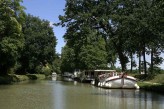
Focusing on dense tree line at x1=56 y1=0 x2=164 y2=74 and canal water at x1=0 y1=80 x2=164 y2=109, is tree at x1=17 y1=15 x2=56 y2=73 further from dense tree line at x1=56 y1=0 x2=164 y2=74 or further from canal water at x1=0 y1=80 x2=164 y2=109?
canal water at x1=0 y1=80 x2=164 y2=109

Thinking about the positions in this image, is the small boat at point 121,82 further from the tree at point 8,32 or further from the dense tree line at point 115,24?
the tree at point 8,32

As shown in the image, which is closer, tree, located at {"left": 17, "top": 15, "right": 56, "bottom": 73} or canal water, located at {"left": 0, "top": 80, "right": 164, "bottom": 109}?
canal water, located at {"left": 0, "top": 80, "right": 164, "bottom": 109}

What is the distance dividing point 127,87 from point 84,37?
13.1m

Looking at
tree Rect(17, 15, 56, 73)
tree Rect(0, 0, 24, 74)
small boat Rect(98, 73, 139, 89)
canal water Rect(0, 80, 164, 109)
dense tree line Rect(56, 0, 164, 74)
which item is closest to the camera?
canal water Rect(0, 80, 164, 109)

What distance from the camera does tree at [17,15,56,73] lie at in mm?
99938

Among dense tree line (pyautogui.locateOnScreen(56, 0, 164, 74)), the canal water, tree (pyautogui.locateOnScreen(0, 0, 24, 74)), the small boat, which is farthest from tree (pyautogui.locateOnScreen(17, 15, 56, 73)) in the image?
the canal water

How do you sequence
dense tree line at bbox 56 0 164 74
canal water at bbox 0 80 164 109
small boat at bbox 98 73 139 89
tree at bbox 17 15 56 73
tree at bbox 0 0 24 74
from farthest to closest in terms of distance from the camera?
1. tree at bbox 17 15 56 73
2. tree at bbox 0 0 24 74
3. dense tree line at bbox 56 0 164 74
4. small boat at bbox 98 73 139 89
5. canal water at bbox 0 80 164 109

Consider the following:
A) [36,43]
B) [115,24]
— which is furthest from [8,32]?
[36,43]

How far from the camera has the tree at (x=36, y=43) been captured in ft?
328

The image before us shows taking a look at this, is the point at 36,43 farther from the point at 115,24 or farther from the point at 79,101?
the point at 79,101

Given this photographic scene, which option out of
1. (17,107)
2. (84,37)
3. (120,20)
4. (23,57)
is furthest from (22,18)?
(17,107)

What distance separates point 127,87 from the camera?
53000 millimetres

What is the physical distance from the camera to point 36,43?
101m

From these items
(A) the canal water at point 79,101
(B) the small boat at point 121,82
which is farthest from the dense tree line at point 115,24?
(A) the canal water at point 79,101
